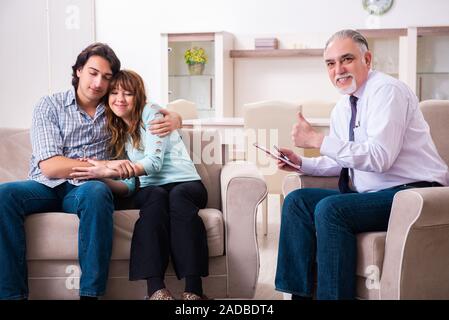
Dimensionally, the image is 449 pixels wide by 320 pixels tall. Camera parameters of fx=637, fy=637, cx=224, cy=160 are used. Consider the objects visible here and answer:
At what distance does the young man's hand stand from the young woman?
2 cm

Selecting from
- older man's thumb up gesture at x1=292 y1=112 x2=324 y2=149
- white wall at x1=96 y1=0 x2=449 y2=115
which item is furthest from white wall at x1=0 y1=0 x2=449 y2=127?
older man's thumb up gesture at x1=292 y1=112 x2=324 y2=149

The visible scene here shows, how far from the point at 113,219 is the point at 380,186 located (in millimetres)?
957

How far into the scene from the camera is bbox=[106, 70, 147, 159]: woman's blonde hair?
2512mm

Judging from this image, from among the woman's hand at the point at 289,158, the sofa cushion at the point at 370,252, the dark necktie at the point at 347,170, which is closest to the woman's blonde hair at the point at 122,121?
the woman's hand at the point at 289,158

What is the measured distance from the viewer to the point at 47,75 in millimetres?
6031

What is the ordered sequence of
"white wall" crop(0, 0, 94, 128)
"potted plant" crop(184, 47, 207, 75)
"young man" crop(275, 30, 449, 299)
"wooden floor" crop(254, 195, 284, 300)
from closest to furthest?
"young man" crop(275, 30, 449, 299) < "wooden floor" crop(254, 195, 284, 300) < "white wall" crop(0, 0, 94, 128) < "potted plant" crop(184, 47, 207, 75)

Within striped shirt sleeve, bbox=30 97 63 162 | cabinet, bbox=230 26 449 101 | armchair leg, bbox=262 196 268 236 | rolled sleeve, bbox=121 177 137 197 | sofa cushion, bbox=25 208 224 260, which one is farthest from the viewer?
cabinet, bbox=230 26 449 101

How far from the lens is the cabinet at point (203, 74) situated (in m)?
5.82

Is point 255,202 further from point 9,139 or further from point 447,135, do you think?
point 9,139

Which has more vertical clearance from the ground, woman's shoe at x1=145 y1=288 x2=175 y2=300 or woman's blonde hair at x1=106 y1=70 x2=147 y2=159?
woman's blonde hair at x1=106 y1=70 x2=147 y2=159

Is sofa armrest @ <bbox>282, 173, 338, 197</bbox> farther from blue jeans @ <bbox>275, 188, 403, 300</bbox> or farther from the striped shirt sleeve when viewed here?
the striped shirt sleeve

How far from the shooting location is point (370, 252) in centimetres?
201

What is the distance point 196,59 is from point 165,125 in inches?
135
